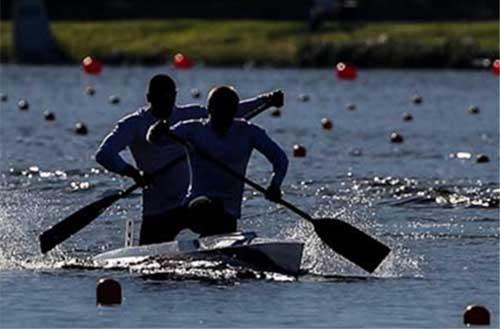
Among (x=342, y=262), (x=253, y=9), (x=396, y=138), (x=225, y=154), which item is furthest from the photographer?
(x=253, y=9)

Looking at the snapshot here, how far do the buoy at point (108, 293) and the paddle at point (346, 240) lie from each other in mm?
2081

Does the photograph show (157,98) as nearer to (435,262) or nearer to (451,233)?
(435,262)

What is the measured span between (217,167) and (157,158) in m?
0.78

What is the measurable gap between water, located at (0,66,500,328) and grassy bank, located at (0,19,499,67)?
38.6m

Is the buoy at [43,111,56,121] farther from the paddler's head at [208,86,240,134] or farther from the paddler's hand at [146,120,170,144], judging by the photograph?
the paddler's hand at [146,120,170,144]

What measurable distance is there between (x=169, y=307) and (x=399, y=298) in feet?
7.06

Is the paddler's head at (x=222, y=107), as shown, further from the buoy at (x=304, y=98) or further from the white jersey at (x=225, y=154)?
the buoy at (x=304, y=98)

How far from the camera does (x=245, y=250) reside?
22.1m

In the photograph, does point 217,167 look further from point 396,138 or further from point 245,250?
point 396,138

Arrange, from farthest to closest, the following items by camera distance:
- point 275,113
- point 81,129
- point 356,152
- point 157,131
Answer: point 275,113
point 81,129
point 356,152
point 157,131

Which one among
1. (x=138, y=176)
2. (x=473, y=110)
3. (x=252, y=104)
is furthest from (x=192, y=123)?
(x=473, y=110)

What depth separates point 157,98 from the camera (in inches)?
893

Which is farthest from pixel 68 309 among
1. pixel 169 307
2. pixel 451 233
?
pixel 451 233

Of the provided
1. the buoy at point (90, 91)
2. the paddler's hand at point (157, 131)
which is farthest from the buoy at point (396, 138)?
the buoy at point (90, 91)
